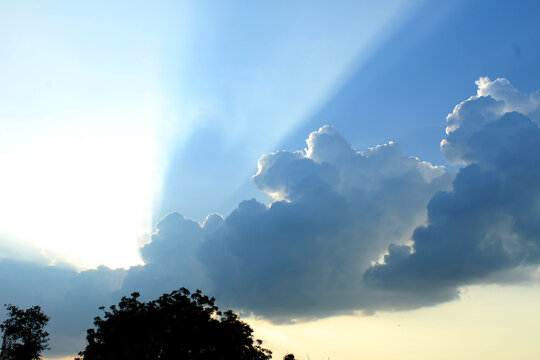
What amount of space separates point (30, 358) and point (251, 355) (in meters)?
40.3

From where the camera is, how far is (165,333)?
68.1 m

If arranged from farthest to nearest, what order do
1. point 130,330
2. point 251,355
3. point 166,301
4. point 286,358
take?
1. point 286,358
2. point 251,355
3. point 166,301
4. point 130,330

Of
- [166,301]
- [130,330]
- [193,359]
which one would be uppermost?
[166,301]

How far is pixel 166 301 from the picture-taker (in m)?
72.1

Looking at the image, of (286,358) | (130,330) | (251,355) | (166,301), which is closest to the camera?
(130,330)

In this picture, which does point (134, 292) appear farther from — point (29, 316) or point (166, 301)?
point (29, 316)

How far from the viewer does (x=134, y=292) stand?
73.0 metres

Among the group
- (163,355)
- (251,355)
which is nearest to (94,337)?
(163,355)

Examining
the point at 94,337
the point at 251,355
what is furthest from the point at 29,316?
the point at 251,355

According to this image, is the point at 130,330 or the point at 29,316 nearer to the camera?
the point at 130,330

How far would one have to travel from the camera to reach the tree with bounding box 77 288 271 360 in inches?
2603

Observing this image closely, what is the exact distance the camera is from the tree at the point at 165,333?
66125mm

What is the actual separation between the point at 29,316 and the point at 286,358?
63.7m

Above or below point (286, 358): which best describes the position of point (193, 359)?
below
